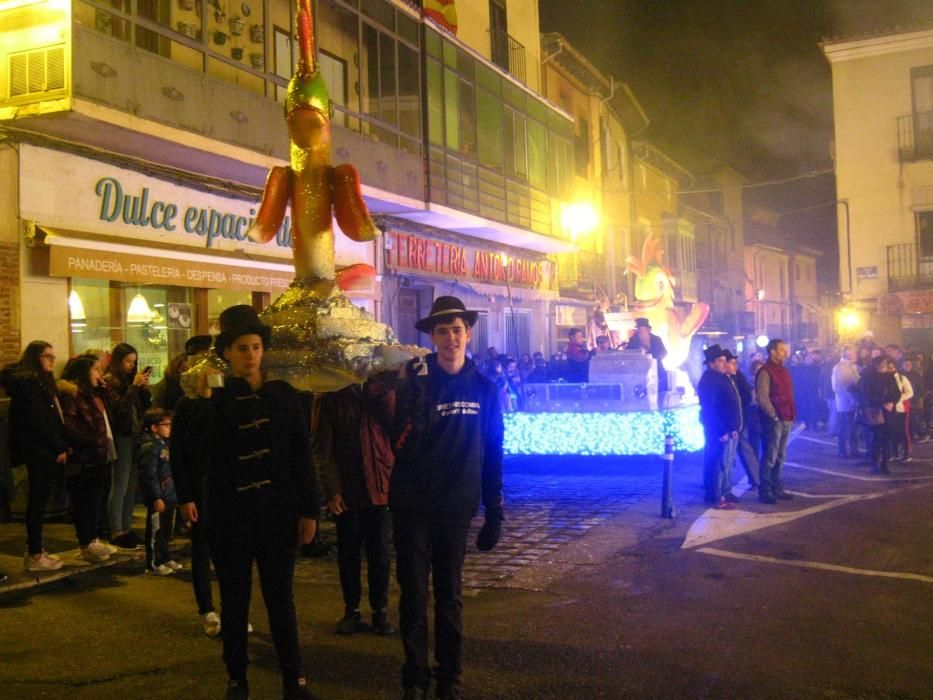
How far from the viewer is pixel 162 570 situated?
7617 millimetres

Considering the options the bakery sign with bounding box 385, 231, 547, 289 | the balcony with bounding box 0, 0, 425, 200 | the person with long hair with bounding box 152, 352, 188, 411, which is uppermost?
the balcony with bounding box 0, 0, 425, 200

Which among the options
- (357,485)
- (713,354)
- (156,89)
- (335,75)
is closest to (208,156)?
(156,89)

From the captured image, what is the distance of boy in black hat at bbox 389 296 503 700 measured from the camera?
14.5 feet

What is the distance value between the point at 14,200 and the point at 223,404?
25.6 feet

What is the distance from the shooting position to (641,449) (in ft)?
42.5

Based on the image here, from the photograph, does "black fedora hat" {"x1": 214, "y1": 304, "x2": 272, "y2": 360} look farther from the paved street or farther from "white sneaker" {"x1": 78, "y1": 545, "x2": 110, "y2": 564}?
"white sneaker" {"x1": 78, "y1": 545, "x2": 110, "y2": 564}

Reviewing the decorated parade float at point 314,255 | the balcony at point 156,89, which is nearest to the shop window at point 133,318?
the balcony at point 156,89

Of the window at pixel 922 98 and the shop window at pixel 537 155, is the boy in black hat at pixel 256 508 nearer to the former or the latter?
the shop window at pixel 537 155

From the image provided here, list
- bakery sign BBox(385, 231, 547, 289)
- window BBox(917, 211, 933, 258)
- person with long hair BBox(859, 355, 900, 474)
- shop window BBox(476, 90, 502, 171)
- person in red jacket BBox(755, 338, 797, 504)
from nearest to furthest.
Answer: person in red jacket BBox(755, 338, 797, 504), person with long hair BBox(859, 355, 900, 474), bakery sign BBox(385, 231, 547, 289), shop window BBox(476, 90, 502, 171), window BBox(917, 211, 933, 258)

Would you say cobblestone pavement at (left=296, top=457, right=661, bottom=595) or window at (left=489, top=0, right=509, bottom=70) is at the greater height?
window at (left=489, top=0, right=509, bottom=70)

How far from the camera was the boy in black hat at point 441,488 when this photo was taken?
174 inches

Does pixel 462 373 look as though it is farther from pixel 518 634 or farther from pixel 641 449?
pixel 641 449

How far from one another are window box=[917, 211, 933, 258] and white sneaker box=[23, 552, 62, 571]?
28711 millimetres

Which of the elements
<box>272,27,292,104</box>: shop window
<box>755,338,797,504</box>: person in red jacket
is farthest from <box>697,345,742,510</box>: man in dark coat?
<box>272,27,292,104</box>: shop window
